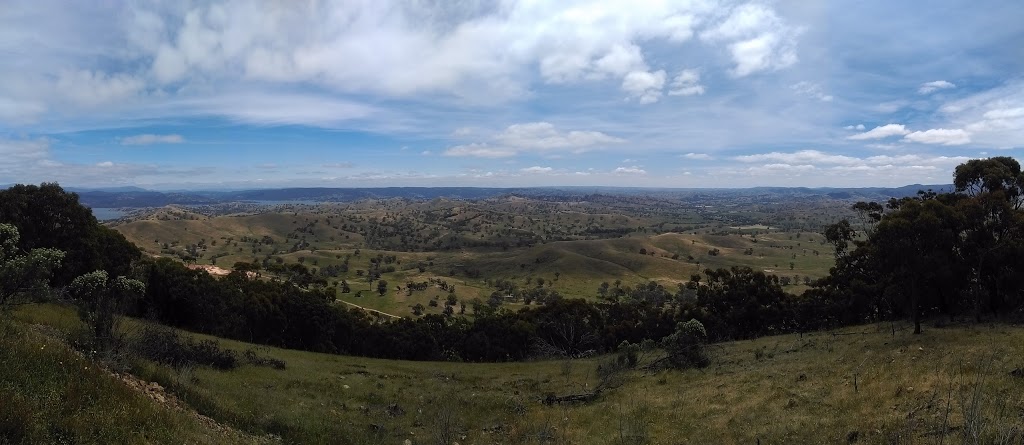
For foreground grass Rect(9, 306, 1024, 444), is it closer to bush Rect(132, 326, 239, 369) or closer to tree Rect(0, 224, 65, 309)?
bush Rect(132, 326, 239, 369)

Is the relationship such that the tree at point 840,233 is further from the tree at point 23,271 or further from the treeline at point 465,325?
the tree at point 23,271

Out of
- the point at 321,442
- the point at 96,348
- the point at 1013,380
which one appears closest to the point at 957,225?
the point at 1013,380

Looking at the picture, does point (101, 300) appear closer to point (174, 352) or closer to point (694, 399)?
point (174, 352)

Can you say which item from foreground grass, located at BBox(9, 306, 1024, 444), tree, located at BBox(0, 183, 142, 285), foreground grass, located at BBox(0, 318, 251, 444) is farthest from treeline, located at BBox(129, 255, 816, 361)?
foreground grass, located at BBox(0, 318, 251, 444)

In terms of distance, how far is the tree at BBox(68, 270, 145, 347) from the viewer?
15.4m

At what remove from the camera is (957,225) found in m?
26.2

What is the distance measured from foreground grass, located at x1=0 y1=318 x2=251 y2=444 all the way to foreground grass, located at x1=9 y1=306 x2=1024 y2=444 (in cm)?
340

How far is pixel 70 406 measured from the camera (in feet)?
27.7

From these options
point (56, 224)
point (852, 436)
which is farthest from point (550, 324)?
point (852, 436)

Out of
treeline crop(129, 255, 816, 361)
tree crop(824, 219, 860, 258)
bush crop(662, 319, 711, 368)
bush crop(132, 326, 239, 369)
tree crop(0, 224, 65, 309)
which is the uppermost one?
tree crop(0, 224, 65, 309)

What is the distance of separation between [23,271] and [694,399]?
2143 cm

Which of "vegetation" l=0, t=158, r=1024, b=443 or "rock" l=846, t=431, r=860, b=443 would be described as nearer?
"rock" l=846, t=431, r=860, b=443

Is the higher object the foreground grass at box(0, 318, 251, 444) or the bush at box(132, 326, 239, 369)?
the foreground grass at box(0, 318, 251, 444)

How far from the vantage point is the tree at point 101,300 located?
15.4 metres
